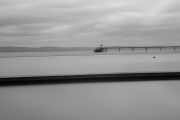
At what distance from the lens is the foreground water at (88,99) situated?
6.83 ft

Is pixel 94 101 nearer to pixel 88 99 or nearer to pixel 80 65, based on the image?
pixel 88 99

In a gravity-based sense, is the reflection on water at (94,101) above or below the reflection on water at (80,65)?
below

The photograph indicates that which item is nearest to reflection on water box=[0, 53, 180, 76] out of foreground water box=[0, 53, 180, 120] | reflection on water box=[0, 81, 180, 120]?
foreground water box=[0, 53, 180, 120]

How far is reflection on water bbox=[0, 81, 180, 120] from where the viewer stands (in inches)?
81.4

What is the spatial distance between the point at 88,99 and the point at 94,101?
0.39 ft

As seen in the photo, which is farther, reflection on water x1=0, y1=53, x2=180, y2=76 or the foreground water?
reflection on water x1=0, y1=53, x2=180, y2=76

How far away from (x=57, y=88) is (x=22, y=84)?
2.32 feet

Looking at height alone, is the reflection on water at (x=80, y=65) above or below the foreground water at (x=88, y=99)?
above

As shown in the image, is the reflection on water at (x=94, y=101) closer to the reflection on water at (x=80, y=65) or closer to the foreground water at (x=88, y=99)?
the foreground water at (x=88, y=99)

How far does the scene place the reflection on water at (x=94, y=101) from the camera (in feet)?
6.78

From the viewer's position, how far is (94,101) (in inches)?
95.1

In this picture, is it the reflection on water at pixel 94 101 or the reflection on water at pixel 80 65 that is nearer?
the reflection on water at pixel 94 101

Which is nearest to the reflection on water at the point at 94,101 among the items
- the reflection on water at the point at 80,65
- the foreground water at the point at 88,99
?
the foreground water at the point at 88,99

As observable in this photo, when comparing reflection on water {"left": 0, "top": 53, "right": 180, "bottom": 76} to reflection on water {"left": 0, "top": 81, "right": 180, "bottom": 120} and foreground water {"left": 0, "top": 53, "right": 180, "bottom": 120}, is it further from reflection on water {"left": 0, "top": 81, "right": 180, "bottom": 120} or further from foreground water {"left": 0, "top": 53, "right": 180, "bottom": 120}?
reflection on water {"left": 0, "top": 81, "right": 180, "bottom": 120}
